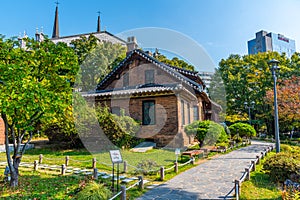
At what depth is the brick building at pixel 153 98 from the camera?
56.5 feet

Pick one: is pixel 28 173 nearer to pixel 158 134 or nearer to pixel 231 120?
pixel 158 134

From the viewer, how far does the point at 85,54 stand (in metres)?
34.3

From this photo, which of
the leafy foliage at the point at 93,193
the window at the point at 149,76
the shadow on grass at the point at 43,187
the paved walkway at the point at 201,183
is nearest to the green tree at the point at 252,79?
the window at the point at 149,76

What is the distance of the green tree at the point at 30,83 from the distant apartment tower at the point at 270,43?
69681 mm

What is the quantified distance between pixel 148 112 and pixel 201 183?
9817 millimetres

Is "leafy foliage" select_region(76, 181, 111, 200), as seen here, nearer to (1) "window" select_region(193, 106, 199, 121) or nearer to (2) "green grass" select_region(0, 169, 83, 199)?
(2) "green grass" select_region(0, 169, 83, 199)

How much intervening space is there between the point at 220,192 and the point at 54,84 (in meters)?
7.25

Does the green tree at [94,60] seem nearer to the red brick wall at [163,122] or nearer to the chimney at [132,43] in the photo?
the chimney at [132,43]

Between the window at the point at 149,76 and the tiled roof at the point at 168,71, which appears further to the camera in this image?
the window at the point at 149,76

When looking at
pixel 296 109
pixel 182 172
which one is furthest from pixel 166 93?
pixel 296 109

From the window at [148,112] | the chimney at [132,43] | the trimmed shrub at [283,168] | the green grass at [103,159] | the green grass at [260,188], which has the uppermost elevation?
the chimney at [132,43]

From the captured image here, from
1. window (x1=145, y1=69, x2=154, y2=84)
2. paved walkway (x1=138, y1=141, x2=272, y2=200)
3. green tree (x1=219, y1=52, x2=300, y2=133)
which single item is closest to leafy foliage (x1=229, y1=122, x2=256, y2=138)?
window (x1=145, y1=69, x2=154, y2=84)

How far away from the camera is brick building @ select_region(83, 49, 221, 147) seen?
17.2 metres

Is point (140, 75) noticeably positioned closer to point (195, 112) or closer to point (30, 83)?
point (195, 112)
